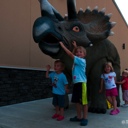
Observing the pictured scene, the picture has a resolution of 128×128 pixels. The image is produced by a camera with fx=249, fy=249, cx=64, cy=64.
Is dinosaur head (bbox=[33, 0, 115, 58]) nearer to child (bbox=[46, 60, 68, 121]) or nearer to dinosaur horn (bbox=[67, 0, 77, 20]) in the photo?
dinosaur horn (bbox=[67, 0, 77, 20])

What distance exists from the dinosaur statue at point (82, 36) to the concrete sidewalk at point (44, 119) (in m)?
0.44

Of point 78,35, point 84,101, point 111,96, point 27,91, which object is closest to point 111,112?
point 111,96

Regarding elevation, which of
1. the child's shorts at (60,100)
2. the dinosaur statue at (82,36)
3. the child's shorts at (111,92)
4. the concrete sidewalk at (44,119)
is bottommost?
the concrete sidewalk at (44,119)

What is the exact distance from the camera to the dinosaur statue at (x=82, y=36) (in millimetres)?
3873

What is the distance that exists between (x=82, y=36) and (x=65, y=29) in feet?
1.08

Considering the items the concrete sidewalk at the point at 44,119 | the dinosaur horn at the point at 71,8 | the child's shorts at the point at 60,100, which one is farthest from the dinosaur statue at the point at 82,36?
the child's shorts at the point at 60,100

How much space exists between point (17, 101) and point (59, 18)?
9.00 ft

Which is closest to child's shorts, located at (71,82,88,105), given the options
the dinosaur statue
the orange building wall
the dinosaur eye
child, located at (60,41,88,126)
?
child, located at (60,41,88,126)

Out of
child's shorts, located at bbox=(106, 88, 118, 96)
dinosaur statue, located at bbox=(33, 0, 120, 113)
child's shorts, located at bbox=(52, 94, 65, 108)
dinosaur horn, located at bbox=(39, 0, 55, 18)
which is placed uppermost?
dinosaur horn, located at bbox=(39, 0, 55, 18)

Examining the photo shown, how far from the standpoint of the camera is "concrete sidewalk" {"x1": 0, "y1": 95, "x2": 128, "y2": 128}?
3.99 m

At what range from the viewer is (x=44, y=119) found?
4.38 metres

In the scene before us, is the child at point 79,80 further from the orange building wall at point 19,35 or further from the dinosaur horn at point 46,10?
the orange building wall at point 19,35

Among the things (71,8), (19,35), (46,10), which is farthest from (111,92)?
(19,35)

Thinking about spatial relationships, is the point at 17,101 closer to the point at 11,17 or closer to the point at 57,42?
the point at 11,17
